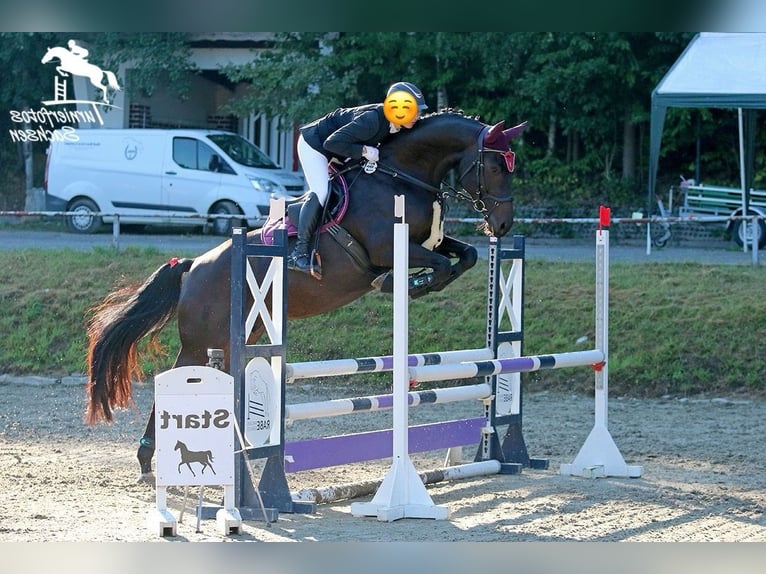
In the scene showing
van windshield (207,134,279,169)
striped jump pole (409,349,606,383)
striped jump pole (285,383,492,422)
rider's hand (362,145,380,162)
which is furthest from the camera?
van windshield (207,134,279,169)

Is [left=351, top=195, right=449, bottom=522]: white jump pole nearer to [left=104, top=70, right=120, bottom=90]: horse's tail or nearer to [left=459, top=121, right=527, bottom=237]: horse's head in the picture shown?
[left=459, top=121, right=527, bottom=237]: horse's head

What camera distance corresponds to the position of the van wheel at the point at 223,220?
40.2 ft

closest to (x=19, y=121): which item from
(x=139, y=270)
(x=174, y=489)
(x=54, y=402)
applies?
(x=139, y=270)

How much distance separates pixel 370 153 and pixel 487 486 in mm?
1645

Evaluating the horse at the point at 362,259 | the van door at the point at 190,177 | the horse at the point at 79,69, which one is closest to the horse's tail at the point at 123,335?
the horse at the point at 362,259

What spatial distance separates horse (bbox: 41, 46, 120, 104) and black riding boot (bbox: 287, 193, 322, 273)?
10638 mm

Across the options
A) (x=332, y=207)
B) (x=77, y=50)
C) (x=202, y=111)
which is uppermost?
(x=77, y=50)

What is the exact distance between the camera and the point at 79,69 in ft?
53.2

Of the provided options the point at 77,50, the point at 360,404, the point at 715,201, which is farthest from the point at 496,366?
the point at 77,50

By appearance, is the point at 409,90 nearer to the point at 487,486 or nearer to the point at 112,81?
the point at 487,486

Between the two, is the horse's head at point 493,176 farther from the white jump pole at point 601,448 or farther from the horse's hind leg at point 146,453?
the horse's hind leg at point 146,453

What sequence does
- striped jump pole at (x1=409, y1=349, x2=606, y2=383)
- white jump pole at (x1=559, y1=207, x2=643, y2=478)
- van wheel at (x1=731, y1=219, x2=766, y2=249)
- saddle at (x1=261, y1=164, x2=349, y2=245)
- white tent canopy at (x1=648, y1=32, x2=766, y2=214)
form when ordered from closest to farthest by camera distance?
1. striped jump pole at (x1=409, y1=349, x2=606, y2=383)
2. saddle at (x1=261, y1=164, x2=349, y2=245)
3. white jump pole at (x1=559, y1=207, x2=643, y2=478)
4. white tent canopy at (x1=648, y1=32, x2=766, y2=214)
5. van wheel at (x1=731, y1=219, x2=766, y2=249)
